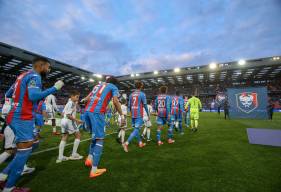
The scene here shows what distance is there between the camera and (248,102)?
1627 centimetres

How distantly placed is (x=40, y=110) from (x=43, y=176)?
134 inches

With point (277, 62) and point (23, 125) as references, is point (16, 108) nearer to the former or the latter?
point (23, 125)

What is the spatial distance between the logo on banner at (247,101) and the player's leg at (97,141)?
17.4 meters

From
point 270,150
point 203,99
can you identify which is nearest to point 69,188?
point 270,150

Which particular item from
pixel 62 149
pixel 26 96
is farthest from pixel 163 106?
pixel 26 96

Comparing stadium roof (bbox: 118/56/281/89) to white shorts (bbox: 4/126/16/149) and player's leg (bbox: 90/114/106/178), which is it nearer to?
player's leg (bbox: 90/114/106/178)

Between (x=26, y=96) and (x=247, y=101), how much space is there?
1881 centimetres

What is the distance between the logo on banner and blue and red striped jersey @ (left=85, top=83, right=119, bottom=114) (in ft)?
56.2

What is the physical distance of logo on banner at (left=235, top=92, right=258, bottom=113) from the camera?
52.6 ft

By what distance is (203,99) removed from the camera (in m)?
47.4

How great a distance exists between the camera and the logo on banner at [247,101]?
1605cm

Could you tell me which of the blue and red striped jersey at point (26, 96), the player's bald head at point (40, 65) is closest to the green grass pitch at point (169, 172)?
the blue and red striped jersey at point (26, 96)

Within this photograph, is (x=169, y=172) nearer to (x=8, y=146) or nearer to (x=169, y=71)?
(x=8, y=146)

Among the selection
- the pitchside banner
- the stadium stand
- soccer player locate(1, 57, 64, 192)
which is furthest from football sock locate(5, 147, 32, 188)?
the stadium stand
